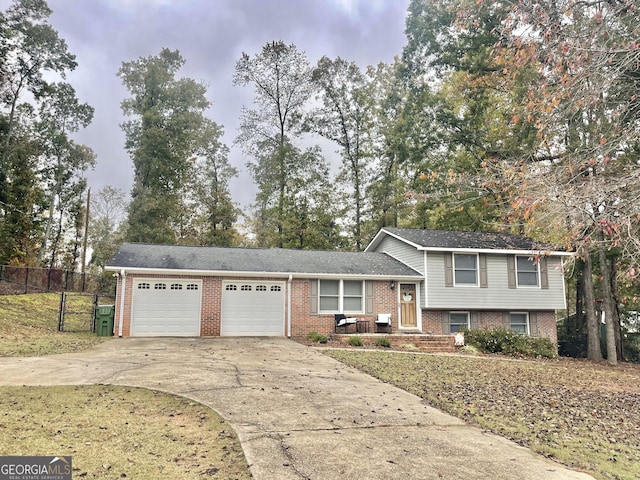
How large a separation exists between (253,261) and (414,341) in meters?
6.99

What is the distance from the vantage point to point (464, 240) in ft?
60.1

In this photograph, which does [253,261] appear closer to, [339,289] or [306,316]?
[306,316]

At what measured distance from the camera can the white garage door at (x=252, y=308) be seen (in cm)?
1585

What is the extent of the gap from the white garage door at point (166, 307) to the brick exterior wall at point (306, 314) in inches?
7.7

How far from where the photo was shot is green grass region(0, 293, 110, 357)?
10461 mm

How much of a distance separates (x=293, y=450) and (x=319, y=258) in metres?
14.5

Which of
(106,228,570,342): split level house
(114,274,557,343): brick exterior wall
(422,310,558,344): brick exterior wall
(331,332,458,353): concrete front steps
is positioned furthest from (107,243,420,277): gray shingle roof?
(331,332,458,353): concrete front steps

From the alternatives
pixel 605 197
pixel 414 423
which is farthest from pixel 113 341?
pixel 605 197

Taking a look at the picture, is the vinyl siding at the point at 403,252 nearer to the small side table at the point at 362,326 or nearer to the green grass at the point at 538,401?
the small side table at the point at 362,326

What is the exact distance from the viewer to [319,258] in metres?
18.6

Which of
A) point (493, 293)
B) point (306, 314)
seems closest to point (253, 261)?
point (306, 314)

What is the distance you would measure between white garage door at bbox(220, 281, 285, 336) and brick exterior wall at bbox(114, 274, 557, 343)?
7.9 inches

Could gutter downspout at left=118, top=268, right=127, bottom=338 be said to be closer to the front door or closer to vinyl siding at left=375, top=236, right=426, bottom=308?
the front door

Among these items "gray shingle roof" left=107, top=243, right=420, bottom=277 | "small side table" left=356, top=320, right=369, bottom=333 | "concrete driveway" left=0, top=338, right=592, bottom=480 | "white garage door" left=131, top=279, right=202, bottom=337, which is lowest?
"concrete driveway" left=0, top=338, right=592, bottom=480
